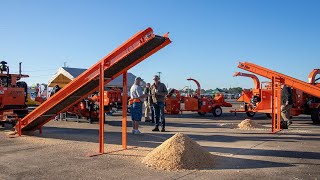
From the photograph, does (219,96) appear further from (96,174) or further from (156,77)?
(96,174)

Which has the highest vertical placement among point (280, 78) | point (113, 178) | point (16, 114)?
point (280, 78)

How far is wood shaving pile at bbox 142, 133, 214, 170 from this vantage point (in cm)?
692

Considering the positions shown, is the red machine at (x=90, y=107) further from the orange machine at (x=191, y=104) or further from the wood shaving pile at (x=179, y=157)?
the wood shaving pile at (x=179, y=157)

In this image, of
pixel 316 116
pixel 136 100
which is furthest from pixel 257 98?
pixel 136 100

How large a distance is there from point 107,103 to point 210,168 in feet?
37.6

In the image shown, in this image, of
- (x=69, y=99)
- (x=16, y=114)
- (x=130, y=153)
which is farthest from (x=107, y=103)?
(x=130, y=153)

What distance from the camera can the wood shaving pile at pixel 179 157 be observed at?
6922mm

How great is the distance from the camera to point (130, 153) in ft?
27.9

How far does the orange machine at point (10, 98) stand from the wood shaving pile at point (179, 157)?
8.10m

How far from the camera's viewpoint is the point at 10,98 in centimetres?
1397

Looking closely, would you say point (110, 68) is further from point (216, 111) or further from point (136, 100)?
point (216, 111)

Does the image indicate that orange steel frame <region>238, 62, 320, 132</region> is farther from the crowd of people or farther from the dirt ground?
the crowd of people

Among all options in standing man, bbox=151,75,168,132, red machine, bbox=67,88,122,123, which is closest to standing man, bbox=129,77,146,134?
standing man, bbox=151,75,168,132

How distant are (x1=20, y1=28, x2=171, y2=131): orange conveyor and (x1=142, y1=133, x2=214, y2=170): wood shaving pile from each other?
2.17 metres
